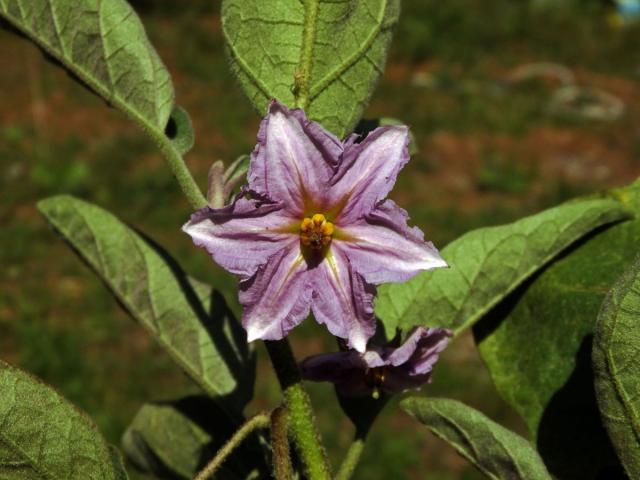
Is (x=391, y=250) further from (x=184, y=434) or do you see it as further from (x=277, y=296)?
(x=184, y=434)

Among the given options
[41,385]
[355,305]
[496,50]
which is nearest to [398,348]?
[355,305]

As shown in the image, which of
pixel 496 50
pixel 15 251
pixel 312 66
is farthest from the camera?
pixel 496 50

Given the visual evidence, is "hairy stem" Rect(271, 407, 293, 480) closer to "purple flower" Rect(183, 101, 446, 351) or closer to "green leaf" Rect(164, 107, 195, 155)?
"purple flower" Rect(183, 101, 446, 351)

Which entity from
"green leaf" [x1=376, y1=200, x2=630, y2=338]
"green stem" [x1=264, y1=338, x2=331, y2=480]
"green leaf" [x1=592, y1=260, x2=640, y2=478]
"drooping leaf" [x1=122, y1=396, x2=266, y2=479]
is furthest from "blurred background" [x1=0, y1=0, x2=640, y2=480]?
"green leaf" [x1=592, y1=260, x2=640, y2=478]

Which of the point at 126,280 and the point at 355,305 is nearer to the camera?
the point at 355,305

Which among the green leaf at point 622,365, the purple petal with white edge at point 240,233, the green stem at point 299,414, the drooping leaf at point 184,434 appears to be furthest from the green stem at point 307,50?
the drooping leaf at point 184,434

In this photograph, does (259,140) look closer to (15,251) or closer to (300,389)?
(300,389)

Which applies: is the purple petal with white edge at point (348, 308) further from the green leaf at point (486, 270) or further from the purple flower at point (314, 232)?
the green leaf at point (486, 270)
